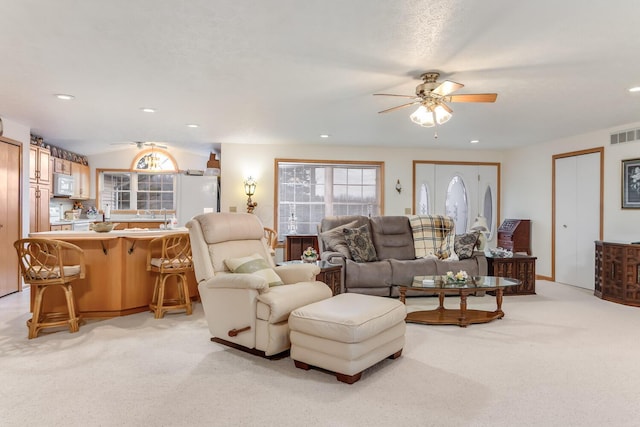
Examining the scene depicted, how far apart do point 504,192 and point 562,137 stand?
159cm

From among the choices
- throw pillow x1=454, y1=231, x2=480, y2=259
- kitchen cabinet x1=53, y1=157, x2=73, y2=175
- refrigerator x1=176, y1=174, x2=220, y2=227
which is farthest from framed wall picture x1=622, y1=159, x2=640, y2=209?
kitchen cabinet x1=53, y1=157, x2=73, y2=175

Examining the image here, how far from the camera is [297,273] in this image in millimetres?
3436

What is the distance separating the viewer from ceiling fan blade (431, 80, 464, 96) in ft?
10.4

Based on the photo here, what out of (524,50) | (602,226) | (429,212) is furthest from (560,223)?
(524,50)

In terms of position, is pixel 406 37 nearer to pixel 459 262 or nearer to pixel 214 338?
pixel 214 338

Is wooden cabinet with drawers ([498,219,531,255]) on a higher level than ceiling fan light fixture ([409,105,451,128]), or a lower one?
lower

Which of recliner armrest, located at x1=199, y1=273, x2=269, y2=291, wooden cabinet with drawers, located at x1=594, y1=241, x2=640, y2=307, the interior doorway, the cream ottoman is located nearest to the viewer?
the cream ottoman

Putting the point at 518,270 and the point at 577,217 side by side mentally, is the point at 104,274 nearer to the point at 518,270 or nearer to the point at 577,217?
the point at 518,270

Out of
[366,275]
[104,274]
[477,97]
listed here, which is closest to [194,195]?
[104,274]

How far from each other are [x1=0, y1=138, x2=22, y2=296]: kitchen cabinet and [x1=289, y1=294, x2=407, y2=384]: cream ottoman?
439 cm

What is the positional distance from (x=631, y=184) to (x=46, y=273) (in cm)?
669

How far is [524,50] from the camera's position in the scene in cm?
287

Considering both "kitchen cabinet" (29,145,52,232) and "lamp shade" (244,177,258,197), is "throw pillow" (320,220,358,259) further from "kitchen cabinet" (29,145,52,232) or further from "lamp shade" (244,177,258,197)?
"kitchen cabinet" (29,145,52,232)

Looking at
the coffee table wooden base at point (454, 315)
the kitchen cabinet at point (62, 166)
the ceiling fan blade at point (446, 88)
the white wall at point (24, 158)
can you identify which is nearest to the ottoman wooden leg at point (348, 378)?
the coffee table wooden base at point (454, 315)
